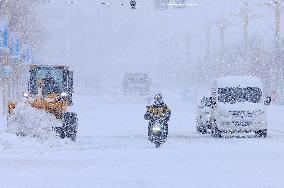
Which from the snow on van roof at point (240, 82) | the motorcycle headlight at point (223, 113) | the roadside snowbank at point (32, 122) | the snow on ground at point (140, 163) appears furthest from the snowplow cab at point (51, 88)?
the snow on van roof at point (240, 82)

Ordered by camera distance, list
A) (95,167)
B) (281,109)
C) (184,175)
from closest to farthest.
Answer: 1. (184,175)
2. (95,167)
3. (281,109)

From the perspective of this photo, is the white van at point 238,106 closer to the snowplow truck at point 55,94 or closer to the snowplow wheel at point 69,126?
the snowplow truck at point 55,94

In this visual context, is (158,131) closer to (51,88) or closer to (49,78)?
(51,88)

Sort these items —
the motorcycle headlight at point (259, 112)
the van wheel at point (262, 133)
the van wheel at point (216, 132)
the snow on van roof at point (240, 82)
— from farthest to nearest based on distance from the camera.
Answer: the snow on van roof at point (240, 82)
the van wheel at point (216, 132)
the motorcycle headlight at point (259, 112)
the van wheel at point (262, 133)

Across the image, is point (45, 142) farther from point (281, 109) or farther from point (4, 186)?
point (281, 109)

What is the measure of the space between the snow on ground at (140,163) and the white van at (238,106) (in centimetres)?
126

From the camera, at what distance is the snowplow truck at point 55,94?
1052 inches

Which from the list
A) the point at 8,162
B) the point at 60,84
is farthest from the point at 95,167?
the point at 60,84

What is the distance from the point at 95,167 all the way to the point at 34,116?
9021 millimetres

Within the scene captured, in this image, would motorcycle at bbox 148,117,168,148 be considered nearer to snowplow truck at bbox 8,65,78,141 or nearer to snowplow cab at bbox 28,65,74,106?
snowplow truck at bbox 8,65,78,141

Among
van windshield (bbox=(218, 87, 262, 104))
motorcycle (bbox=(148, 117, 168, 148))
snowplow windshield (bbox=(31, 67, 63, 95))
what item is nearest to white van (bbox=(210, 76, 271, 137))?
van windshield (bbox=(218, 87, 262, 104))

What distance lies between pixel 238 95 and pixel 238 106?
102 centimetres

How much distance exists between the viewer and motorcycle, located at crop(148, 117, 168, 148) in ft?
78.4

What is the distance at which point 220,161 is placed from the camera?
18.6 meters
